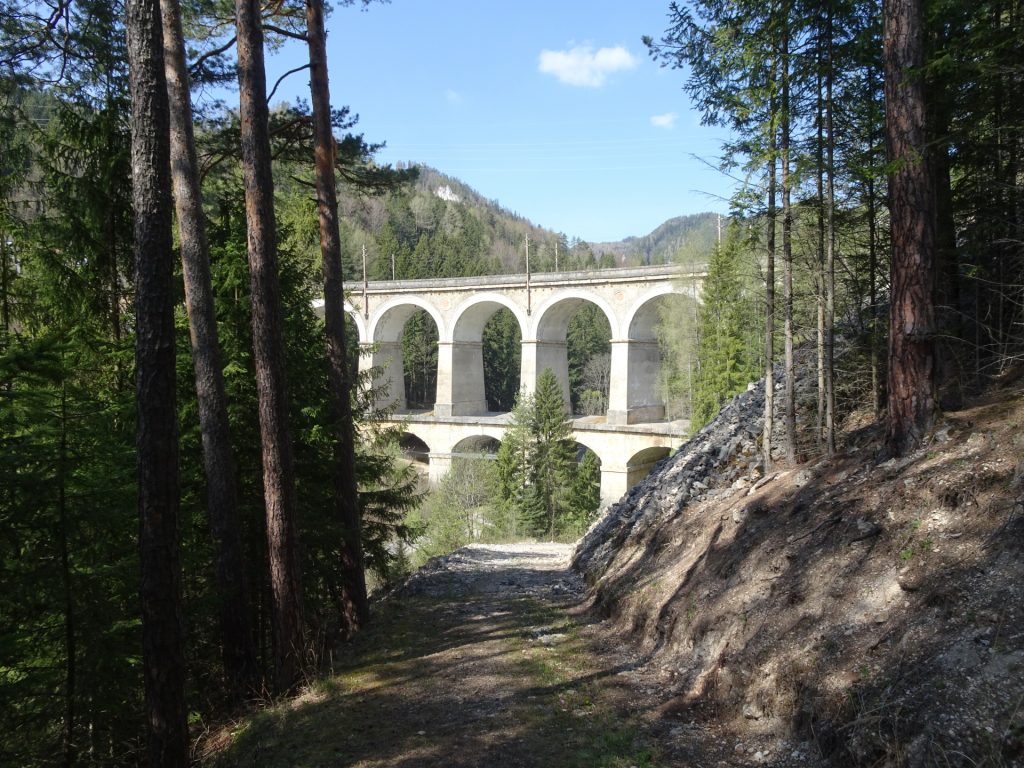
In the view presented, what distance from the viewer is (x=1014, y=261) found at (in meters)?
6.09

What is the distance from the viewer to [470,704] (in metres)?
4.80

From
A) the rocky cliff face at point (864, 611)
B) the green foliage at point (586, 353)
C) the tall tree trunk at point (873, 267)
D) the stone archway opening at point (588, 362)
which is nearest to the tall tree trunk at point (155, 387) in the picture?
the rocky cliff face at point (864, 611)

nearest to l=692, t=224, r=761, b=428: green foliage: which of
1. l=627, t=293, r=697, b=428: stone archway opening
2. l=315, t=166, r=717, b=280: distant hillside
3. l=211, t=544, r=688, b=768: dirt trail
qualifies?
l=627, t=293, r=697, b=428: stone archway opening

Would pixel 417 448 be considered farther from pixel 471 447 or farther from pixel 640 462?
pixel 640 462

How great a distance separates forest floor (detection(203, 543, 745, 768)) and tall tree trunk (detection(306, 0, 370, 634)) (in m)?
0.59

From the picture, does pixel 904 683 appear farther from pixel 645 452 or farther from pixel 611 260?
pixel 611 260

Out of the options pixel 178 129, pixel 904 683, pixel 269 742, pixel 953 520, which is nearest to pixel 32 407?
pixel 269 742

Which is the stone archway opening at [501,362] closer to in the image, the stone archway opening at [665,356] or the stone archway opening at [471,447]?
the stone archway opening at [471,447]

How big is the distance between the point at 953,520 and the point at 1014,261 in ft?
11.6

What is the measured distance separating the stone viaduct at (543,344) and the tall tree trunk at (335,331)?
1858 cm

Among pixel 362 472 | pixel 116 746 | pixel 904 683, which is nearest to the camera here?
pixel 904 683

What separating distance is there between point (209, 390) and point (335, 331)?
2065 millimetres

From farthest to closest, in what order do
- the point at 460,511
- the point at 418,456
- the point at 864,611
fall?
the point at 418,456 → the point at 460,511 → the point at 864,611

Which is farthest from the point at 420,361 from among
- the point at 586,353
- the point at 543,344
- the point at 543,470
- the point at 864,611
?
the point at 864,611
